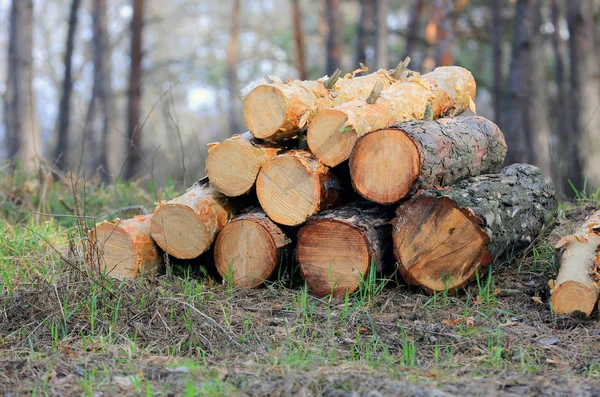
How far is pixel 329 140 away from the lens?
4.71 metres

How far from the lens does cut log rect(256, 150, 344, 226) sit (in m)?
4.61

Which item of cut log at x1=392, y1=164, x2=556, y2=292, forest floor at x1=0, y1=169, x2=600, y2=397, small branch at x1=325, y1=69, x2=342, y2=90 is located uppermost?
small branch at x1=325, y1=69, x2=342, y2=90

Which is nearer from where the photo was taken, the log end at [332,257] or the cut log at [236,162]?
the log end at [332,257]

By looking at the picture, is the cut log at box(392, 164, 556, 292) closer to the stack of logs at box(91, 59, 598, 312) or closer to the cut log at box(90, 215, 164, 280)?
the stack of logs at box(91, 59, 598, 312)

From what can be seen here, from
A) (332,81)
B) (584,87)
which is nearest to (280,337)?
(332,81)

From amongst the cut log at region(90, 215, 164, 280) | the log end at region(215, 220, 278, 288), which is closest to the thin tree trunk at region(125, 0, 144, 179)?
the cut log at region(90, 215, 164, 280)

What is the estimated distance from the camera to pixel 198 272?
5.11 m

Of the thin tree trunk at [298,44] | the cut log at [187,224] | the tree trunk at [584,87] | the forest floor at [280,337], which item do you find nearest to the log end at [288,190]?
the cut log at [187,224]

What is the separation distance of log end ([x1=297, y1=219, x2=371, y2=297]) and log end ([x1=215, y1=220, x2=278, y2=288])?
0.25m

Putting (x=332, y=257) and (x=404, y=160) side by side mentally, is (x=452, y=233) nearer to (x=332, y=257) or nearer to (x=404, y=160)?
(x=404, y=160)

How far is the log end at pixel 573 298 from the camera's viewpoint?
409cm

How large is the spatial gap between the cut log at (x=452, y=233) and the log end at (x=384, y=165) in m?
0.14

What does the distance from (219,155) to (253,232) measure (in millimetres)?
629

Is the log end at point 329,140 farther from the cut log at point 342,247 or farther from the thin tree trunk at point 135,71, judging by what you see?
the thin tree trunk at point 135,71
